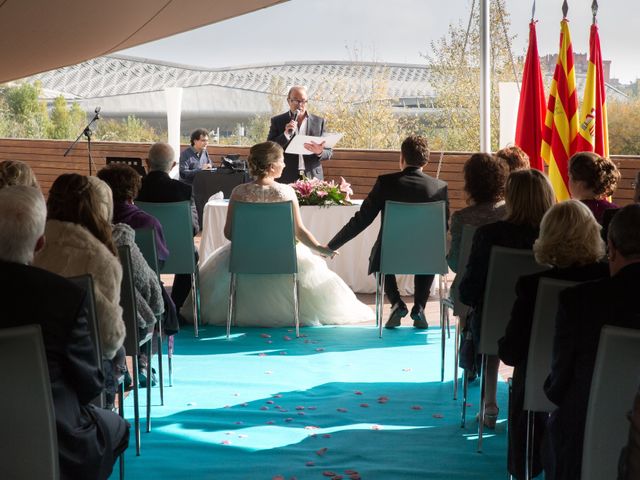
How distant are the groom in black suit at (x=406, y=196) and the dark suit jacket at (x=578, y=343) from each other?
3515 mm

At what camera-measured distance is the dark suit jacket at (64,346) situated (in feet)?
7.29

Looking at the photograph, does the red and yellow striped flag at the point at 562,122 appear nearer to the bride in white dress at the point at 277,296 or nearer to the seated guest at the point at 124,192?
the bride in white dress at the point at 277,296

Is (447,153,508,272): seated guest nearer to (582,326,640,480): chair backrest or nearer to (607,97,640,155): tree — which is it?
(582,326,640,480): chair backrest

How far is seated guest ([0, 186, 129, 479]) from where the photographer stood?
2.22 metres

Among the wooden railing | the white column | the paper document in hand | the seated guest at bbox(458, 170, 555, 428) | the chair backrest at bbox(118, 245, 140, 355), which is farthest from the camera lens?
the white column

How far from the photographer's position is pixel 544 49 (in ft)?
73.8

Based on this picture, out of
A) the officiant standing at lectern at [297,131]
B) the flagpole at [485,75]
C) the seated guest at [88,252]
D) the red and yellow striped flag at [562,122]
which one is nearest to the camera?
the seated guest at [88,252]

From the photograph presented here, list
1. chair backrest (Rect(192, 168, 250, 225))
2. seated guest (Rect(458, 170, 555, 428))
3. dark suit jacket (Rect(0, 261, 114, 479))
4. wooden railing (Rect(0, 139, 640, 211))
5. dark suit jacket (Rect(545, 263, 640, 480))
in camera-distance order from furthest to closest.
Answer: wooden railing (Rect(0, 139, 640, 211)) → chair backrest (Rect(192, 168, 250, 225)) → seated guest (Rect(458, 170, 555, 428)) → dark suit jacket (Rect(545, 263, 640, 480)) → dark suit jacket (Rect(0, 261, 114, 479))

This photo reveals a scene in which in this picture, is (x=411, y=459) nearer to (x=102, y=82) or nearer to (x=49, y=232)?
(x=49, y=232)

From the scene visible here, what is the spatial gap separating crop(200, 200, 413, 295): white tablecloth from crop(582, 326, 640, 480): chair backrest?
4982 mm

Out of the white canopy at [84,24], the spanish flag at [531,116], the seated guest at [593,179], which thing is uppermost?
the white canopy at [84,24]

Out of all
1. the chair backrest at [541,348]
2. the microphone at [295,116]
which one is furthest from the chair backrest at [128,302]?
the microphone at [295,116]

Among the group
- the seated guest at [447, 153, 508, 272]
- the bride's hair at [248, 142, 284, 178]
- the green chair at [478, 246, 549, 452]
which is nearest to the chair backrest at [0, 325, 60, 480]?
the green chair at [478, 246, 549, 452]

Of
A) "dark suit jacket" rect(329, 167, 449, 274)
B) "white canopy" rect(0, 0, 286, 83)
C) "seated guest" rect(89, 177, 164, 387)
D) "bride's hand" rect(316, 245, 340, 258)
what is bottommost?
"bride's hand" rect(316, 245, 340, 258)
